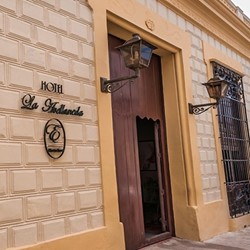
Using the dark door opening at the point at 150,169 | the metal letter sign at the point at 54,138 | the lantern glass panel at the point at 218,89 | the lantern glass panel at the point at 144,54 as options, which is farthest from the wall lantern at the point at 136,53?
the lantern glass panel at the point at 218,89

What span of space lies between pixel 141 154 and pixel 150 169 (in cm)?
33

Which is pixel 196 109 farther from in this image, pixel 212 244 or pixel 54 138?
pixel 54 138

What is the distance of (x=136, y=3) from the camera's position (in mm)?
5348

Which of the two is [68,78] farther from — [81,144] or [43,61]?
[81,144]

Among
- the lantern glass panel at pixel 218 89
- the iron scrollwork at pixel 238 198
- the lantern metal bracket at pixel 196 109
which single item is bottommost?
the iron scrollwork at pixel 238 198

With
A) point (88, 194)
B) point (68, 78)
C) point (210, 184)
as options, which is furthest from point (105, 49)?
point (210, 184)

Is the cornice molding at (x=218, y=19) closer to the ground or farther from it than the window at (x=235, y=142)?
farther from it

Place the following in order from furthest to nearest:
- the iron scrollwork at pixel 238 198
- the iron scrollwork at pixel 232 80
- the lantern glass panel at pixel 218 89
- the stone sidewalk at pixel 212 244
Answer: the iron scrollwork at pixel 232 80
the iron scrollwork at pixel 238 198
the lantern glass panel at pixel 218 89
the stone sidewalk at pixel 212 244

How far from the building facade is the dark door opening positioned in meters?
0.02

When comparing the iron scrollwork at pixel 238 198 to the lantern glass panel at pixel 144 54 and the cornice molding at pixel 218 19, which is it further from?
the lantern glass panel at pixel 144 54

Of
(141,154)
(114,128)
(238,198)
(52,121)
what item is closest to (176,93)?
(141,154)

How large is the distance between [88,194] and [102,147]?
596 mm

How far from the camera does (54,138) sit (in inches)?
148

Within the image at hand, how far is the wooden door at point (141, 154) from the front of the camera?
5.07 m
